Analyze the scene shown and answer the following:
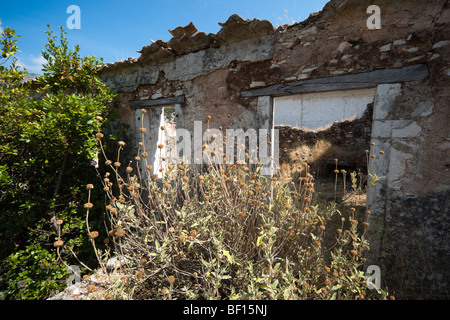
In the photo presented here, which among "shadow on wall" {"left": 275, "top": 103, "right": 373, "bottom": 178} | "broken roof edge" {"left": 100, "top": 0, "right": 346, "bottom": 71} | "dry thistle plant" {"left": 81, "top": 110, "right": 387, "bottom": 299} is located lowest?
"dry thistle plant" {"left": 81, "top": 110, "right": 387, "bottom": 299}

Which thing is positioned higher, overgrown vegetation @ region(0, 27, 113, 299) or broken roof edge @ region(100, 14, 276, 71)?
broken roof edge @ region(100, 14, 276, 71)

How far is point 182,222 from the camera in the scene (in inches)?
72.8

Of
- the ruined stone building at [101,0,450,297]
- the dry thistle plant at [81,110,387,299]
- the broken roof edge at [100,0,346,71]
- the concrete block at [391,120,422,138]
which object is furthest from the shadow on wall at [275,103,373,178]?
the dry thistle plant at [81,110,387,299]

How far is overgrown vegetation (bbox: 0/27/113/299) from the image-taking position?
2.98 meters

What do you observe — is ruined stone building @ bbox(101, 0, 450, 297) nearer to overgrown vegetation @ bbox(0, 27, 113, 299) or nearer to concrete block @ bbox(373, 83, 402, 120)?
concrete block @ bbox(373, 83, 402, 120)

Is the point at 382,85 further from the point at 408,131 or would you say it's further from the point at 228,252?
the point at 228,252

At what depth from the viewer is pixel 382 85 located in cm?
255

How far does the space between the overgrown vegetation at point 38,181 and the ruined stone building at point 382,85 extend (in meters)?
1.92

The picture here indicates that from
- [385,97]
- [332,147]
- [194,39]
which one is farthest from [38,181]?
[332,147]

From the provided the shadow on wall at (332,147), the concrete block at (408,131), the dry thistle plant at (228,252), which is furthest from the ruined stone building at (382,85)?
the shadow on wall at (332,147)

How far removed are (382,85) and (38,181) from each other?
16.9 ft

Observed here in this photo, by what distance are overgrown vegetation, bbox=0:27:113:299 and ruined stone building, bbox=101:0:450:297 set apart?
192 centimetres

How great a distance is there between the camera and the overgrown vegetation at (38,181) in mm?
2982
